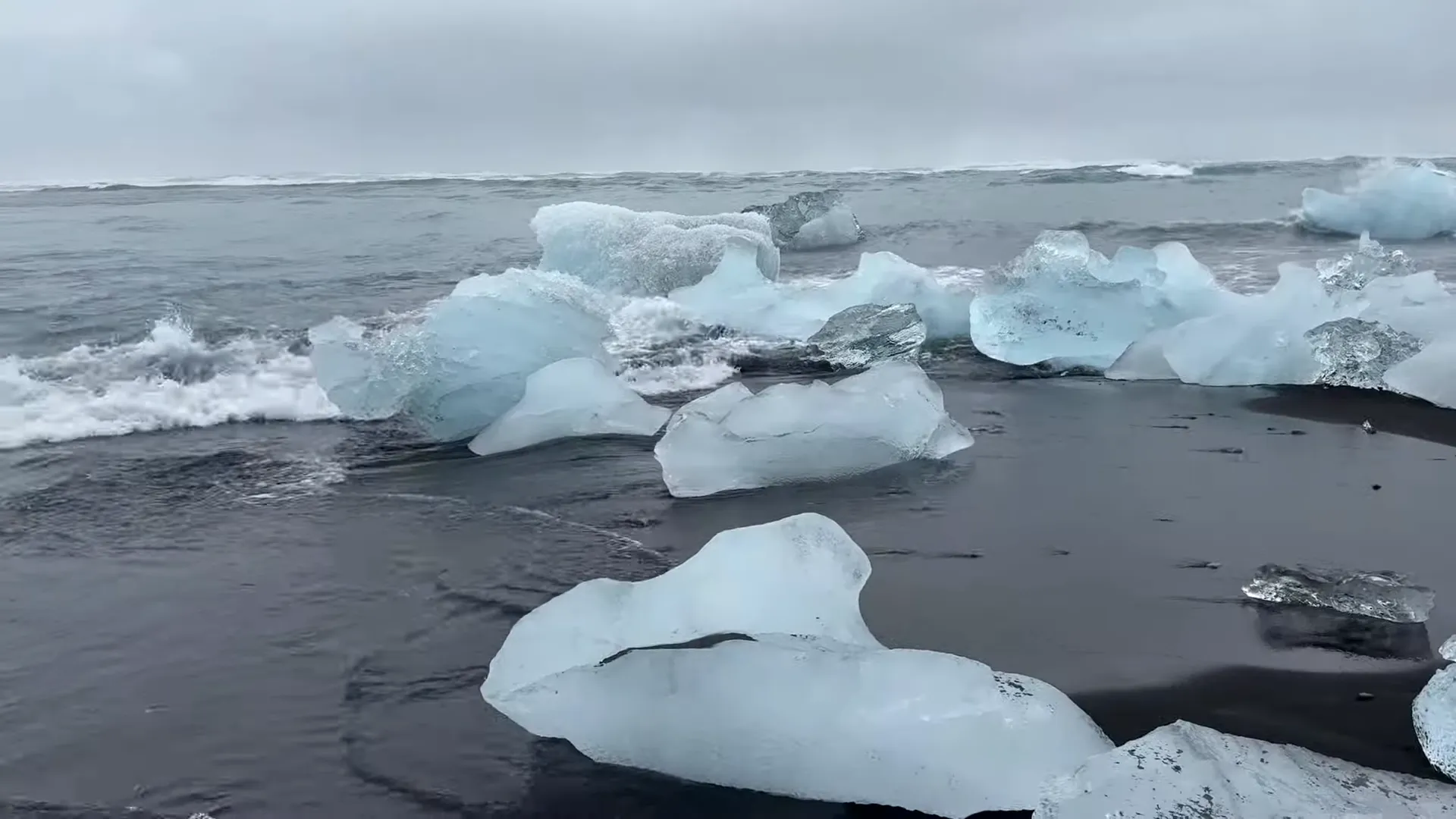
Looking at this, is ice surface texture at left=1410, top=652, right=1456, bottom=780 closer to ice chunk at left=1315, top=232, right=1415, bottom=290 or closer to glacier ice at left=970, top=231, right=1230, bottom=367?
glacier ice at left=970, top=231, right=1230, bottom=367

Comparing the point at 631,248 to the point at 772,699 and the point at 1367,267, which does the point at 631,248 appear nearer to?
the point at 1367,267

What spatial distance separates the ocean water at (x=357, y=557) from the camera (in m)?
2.10

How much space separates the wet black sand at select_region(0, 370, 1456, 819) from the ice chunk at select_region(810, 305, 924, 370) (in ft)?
4.43

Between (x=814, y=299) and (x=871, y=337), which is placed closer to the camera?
(x=871, y=337)

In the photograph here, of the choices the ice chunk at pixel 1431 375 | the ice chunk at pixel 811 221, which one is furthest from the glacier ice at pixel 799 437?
the ice chunk at pixel 811 221

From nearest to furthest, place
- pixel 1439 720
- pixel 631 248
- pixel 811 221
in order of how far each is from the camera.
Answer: pixel 1439 720 → pixel 631 248 → pixel 811 221

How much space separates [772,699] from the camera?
206cm

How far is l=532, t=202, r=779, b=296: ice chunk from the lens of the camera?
8328mm

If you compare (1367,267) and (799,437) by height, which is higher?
(1367,267)

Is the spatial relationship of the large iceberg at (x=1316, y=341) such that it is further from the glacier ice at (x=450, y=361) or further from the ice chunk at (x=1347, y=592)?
the glacier ice at (x=450, y=361)

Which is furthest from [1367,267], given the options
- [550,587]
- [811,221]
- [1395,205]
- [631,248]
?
[550,587]

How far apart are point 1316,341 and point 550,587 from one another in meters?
4.09

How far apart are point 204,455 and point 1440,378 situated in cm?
547

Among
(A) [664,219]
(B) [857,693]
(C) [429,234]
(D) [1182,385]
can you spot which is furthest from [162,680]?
(C) [429,234]
